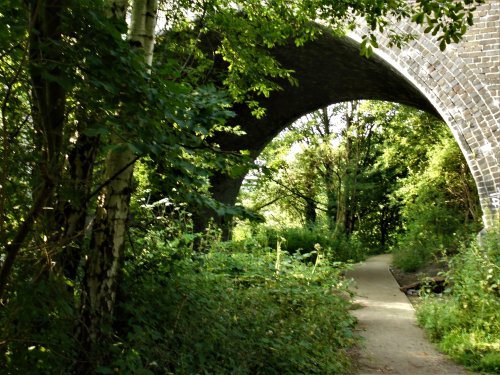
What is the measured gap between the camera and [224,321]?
374cm

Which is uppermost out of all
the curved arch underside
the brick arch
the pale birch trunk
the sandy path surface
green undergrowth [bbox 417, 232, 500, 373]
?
the curved arch underside

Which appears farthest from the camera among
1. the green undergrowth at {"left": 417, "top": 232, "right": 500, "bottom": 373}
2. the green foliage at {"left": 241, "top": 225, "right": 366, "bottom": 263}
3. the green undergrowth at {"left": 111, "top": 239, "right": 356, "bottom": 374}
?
the green foliage at {"left": 241, "top": 225, "right": 366, "bottom": 263}

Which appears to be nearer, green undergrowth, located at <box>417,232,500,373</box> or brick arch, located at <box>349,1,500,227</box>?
green undergrowth, located at <box>417,232,500,373</box>

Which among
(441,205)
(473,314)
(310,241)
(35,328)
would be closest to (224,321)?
(35,328)

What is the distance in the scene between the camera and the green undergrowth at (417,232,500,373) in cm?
536

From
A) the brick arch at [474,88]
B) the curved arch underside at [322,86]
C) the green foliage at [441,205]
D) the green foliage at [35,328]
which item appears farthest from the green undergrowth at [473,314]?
the green foliage at [441,205]

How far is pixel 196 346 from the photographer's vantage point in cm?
322

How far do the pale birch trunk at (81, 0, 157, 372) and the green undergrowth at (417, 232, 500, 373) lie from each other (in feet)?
12.5

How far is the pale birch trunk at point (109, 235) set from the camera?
287 cm

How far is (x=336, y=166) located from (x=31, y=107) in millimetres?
19520

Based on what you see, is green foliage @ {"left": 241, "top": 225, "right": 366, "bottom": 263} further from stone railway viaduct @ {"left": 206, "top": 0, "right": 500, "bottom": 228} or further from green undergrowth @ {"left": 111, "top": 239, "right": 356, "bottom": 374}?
green undergrowth @ {"left": 111, "top": 239, "right": 356, "bottom": 374}

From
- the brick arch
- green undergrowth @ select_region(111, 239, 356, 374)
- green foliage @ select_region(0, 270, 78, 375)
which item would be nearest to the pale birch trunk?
green undergrowth @ select_region(111, 239, 356, 374)

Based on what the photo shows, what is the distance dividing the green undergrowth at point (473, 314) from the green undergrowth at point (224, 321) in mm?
1201

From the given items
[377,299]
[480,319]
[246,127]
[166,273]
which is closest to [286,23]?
[166,273]
